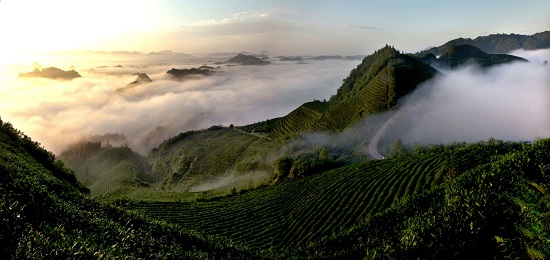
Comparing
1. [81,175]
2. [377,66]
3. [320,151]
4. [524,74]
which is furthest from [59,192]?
[524,74]

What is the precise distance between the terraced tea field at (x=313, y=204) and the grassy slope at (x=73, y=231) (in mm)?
22262

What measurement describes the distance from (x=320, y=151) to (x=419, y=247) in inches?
2680

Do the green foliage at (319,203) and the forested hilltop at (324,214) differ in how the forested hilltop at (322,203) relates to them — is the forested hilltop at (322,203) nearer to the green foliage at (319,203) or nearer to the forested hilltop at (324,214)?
the forested hilltop at (324,214)

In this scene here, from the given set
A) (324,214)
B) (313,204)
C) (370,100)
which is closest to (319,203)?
(313,204)

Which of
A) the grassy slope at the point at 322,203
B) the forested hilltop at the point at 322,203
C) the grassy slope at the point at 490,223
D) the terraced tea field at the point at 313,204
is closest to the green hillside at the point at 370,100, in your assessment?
the forested hilltop at the point at 322,203

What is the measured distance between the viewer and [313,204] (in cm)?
5906

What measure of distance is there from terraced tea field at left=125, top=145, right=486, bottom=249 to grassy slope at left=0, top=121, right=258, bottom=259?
876 inches

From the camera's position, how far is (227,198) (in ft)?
252

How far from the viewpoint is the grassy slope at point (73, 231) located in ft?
47.1

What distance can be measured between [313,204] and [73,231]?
45.0 meters

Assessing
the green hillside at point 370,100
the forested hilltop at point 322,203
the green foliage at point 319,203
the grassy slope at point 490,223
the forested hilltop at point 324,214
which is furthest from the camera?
the green hillside at point 370,100

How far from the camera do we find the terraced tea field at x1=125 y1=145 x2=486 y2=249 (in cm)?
5053

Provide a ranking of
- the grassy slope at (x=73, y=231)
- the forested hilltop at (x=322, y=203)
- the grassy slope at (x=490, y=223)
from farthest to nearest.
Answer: the forested hilltop at (x=322, y=203) < the grassy slope at (x=73, y=231) < the grassy slope at (x=490, y=223)

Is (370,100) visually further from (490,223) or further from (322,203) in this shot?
(490,223)
